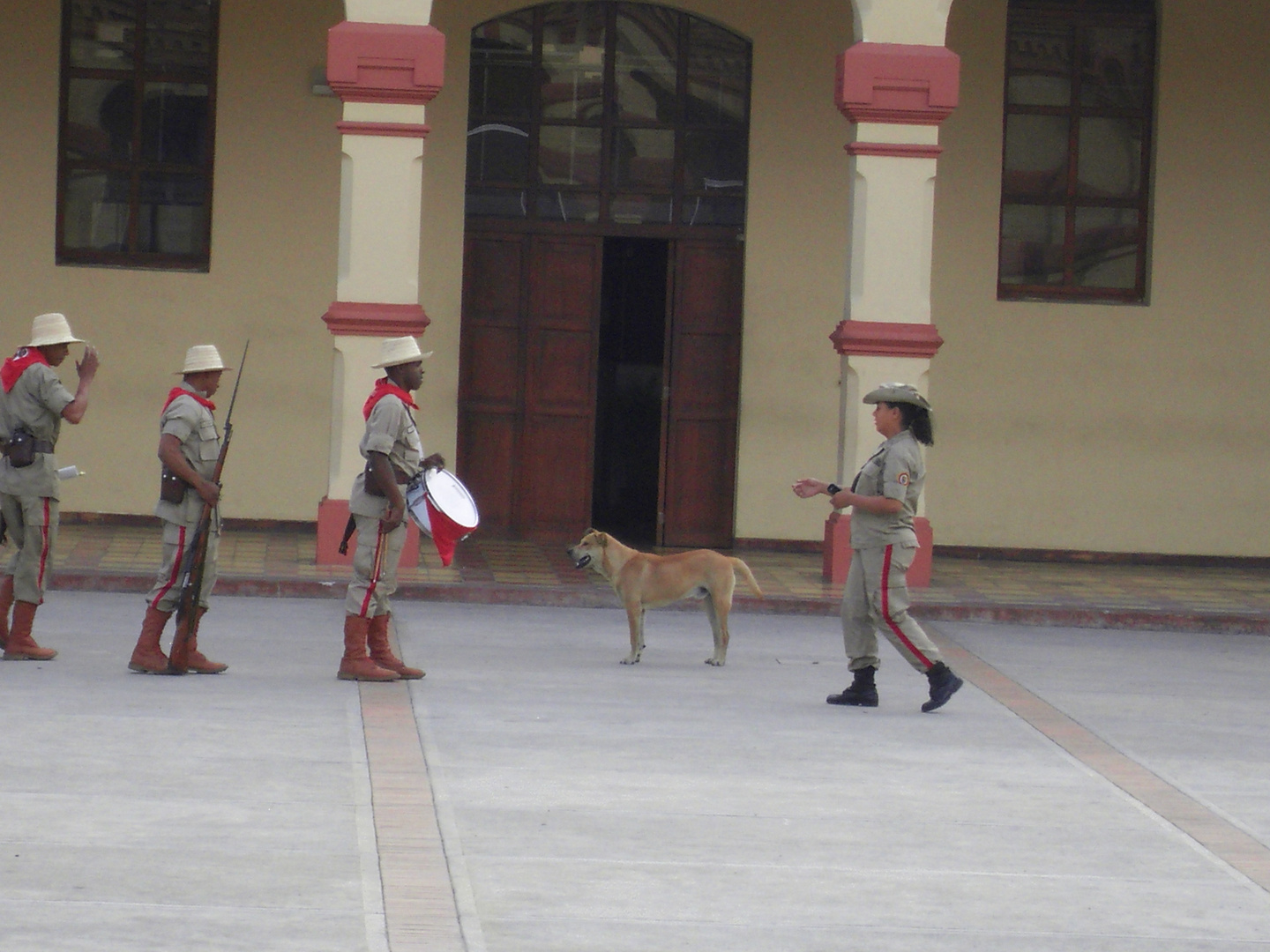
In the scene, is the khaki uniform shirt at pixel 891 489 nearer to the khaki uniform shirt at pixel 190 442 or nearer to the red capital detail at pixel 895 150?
the khaki uniform shirt at pixel 190 442

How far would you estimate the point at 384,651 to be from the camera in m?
9.86

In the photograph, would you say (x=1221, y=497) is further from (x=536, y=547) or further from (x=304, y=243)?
(x=304, y=243)

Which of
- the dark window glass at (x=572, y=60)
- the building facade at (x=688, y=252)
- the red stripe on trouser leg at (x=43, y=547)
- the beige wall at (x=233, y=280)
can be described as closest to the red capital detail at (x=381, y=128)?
the building facade at (x=688, y=252)

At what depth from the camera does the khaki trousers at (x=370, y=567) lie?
9.56 metres

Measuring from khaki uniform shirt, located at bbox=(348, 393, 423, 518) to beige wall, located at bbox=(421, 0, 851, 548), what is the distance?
6049 millimetres

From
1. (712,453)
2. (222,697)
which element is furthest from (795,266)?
(222,697)

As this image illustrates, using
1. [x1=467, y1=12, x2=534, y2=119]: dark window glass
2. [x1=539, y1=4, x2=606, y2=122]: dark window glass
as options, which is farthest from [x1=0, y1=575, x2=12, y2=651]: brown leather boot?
[x1=539, y1=4, x2=606, y2=122]: dark window glass

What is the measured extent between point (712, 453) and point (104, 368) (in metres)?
4.69

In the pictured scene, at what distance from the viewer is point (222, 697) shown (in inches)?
360

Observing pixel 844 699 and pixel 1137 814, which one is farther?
pixel 844 699

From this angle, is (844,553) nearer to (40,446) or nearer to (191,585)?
(191,585)

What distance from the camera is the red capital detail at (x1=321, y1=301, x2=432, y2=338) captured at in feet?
44.4

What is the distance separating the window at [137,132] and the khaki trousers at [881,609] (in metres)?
7.78

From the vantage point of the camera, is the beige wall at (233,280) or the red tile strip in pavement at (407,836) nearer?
the red tile strip in pavement at (407,836)
